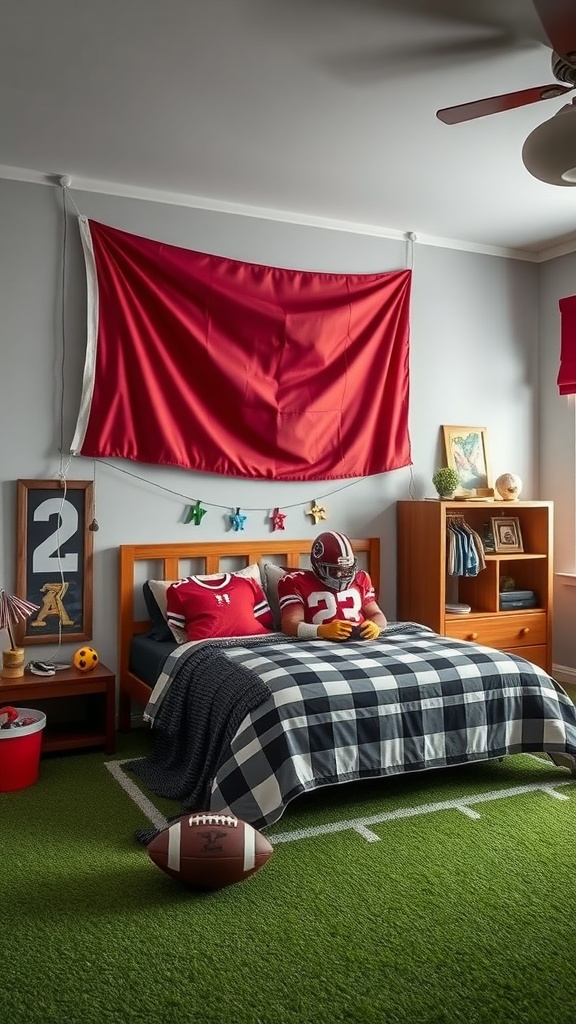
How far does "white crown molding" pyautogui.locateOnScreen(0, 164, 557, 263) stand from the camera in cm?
393

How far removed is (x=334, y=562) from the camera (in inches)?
152

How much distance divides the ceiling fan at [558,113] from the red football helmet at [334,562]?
184 centimetres

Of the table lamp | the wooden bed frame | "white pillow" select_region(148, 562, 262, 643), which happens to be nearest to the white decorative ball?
the wooden bed frame

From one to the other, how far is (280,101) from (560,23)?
3.95 ft

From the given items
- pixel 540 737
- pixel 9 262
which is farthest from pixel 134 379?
pixel 540 737

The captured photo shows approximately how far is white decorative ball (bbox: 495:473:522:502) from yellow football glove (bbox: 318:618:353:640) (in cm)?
171

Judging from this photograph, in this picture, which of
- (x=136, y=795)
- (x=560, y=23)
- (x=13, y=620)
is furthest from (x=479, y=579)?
(x=560, y=23)

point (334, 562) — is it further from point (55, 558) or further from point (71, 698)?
point (71, 698)

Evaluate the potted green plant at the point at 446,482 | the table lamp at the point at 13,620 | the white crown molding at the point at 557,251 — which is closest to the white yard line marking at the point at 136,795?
the table lamp at the point at 13,620

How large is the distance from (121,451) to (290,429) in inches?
37.6

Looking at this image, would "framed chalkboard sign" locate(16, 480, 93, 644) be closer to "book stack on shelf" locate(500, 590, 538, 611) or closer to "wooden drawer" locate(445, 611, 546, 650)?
"wooden drawer" locate(445, 611, 546, 650)

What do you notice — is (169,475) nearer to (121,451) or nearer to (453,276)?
(121,451)

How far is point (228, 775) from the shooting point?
2867mm

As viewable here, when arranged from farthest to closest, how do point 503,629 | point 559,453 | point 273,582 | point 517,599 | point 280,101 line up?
point 559,453
point 517,599
point 503,629
point 273,582
point 280,101
